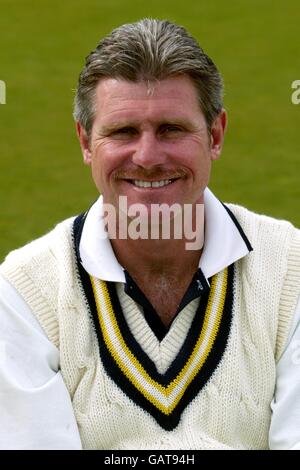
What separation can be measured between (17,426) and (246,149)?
423 cm

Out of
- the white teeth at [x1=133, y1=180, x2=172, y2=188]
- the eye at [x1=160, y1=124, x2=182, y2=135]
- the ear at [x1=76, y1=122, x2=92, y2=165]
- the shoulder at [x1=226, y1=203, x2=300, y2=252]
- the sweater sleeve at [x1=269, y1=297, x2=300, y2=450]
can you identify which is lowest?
the sweater sleeve at [x1=269, y1=297, x2=300, y2=450]

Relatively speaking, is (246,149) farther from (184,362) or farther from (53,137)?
(184,362)

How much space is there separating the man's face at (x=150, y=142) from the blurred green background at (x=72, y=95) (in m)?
2.65

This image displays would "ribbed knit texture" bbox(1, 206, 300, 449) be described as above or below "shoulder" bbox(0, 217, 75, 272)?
below

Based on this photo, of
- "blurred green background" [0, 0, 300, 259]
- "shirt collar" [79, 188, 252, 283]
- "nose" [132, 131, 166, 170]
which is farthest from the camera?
"blurred green background" [0, 0, 300, 259]

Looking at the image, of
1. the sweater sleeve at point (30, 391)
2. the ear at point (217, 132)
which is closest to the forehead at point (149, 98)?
the ear at point (217, 132)

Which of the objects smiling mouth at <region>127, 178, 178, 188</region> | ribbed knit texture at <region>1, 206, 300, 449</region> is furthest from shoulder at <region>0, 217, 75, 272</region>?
smiling mouth at <region>127, 178, 178, 188</region>

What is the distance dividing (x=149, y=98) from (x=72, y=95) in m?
4.87

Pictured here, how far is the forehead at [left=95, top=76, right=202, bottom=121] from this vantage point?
129 inches

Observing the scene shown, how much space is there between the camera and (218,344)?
340cm

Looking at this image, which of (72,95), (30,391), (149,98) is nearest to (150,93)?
(149,98)

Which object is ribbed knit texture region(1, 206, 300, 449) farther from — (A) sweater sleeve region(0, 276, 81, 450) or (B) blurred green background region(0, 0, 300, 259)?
(B) blurred green background region(0, 0, 300, 259)

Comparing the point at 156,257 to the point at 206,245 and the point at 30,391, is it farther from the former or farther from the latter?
the point at 30,391
